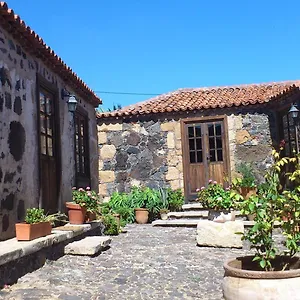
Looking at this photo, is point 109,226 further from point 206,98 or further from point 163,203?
point 206,98

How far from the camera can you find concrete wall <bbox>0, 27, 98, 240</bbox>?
5.39m

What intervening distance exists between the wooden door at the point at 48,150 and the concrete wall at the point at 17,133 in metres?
0.34

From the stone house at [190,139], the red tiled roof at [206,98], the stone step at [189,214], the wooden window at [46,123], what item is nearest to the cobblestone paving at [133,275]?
the wooden window at [46,123]

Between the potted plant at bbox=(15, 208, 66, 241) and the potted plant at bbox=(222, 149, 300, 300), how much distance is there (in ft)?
8.94

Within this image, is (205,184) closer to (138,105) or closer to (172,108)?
(172,108)

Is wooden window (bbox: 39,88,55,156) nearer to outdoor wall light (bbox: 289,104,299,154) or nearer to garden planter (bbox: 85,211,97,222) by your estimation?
garden planter (bbox: 85,211,97,222)

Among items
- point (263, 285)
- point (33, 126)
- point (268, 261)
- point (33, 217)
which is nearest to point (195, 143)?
point (33, 126)

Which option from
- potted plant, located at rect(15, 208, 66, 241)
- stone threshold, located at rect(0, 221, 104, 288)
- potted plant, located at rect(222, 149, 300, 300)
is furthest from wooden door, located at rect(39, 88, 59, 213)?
potted plant, located at rect(222, 149, 300, 300)

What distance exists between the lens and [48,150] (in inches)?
284

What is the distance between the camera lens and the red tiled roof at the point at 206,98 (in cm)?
1170

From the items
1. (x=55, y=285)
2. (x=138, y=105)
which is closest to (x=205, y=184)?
(x=138, y=105)

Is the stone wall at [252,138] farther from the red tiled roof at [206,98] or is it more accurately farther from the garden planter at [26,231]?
the garden planter at [26,231]

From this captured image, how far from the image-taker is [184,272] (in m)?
5.18

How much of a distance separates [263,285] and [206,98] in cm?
1010
